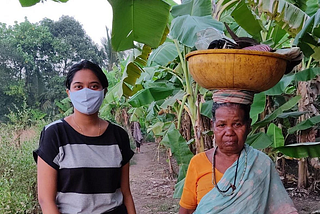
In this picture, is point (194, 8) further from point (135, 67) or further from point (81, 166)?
point (81, 166)

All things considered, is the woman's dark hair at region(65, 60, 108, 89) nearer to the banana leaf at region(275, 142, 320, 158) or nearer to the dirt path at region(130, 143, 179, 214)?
the banana leaf at region(275, 142, 320, 158)

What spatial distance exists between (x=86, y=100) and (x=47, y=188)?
486mm

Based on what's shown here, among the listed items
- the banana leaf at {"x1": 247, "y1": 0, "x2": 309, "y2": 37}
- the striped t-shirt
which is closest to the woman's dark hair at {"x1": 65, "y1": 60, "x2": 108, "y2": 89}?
the striped t-shirt

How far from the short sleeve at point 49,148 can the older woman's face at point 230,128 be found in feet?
2.62

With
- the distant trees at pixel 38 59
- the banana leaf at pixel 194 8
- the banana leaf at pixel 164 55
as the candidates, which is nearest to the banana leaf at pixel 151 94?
the banana leaf at pixel 164 55

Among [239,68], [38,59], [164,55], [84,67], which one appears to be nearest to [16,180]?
[164,55]

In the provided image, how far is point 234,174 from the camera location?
4.68 feet

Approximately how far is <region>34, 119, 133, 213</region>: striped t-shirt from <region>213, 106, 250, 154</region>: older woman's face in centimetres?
58

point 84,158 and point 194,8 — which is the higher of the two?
point 194,8

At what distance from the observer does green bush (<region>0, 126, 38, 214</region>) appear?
10.8 ft

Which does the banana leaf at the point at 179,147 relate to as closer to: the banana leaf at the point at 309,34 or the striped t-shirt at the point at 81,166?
the banana leaf at the point at 309,34

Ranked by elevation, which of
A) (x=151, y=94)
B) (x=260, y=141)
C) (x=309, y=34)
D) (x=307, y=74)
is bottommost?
(x=260, y=141)

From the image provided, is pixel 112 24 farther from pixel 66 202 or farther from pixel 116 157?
pixel 66 202

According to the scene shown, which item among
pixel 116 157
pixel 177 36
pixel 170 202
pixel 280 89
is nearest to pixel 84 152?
pixel 116 157
